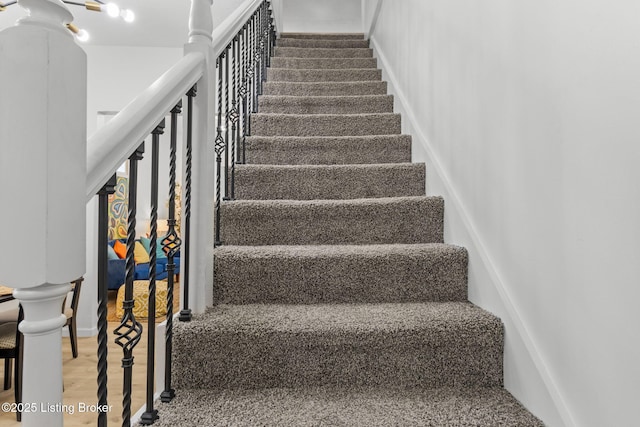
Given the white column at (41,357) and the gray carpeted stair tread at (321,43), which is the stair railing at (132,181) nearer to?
the white column at (41,357)

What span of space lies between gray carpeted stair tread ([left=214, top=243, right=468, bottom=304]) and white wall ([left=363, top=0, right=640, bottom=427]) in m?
0.10

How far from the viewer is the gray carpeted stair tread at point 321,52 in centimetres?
389

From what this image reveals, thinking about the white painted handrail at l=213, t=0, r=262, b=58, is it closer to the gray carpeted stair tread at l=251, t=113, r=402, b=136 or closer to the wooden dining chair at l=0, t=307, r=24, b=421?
the gray carpeted stair tread at l=251, t=113, r=402, b=136

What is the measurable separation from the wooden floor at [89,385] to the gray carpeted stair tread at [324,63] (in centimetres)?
292

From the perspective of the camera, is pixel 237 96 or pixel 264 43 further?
pixel 264 43

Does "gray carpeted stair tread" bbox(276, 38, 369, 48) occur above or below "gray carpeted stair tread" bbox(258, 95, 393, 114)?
above

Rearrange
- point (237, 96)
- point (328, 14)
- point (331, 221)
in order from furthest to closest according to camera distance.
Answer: point (328, 14) < point (237, 96) < point (331, 221)

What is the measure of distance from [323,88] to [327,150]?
3.40ft

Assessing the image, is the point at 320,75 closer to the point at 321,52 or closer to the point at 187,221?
the point at 321,52

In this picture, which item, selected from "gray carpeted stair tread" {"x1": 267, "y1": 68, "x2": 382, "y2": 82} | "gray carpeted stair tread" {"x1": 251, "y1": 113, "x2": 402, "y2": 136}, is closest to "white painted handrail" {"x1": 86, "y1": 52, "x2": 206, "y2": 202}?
"gray carpeted stair tread" {"x1": 251, "y1": 113, "x2": 402, "y2": 136}

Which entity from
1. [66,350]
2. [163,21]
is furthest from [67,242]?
[163,21]

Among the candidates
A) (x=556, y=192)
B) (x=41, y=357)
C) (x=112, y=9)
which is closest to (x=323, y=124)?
(x=556, y=192)

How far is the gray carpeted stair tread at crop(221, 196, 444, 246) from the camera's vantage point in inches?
64.2

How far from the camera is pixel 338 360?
1.16 meters
